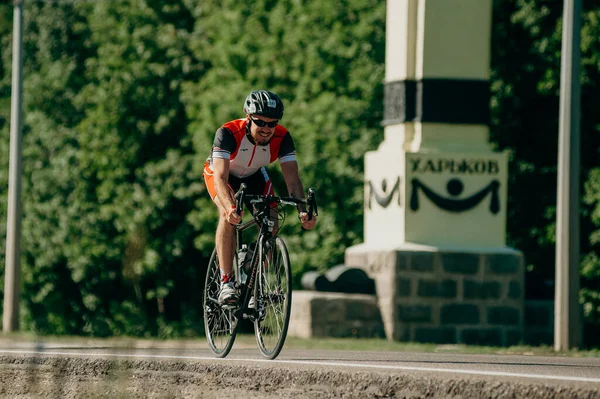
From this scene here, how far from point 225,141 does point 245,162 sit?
0.70ft

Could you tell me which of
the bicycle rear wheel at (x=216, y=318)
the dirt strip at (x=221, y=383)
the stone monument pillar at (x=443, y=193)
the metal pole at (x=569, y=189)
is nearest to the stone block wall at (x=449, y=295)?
the stone monument pillar at (x=443, y=193)

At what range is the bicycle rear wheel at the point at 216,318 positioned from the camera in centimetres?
917

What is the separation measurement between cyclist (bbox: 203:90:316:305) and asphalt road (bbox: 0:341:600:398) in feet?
2.48

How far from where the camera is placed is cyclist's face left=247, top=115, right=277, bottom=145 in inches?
340

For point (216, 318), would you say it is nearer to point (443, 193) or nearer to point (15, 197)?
point (443, 193)

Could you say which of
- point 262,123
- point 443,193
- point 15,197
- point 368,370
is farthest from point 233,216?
point 15,197

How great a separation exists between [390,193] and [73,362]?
9.51 metres

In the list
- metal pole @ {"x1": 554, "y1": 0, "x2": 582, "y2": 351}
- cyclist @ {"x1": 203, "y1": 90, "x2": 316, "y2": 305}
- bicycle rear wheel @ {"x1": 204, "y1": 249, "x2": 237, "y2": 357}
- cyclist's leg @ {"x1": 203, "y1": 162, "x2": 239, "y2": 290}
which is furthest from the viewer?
metal pole @ {"x1": 554, "y1": 0, "x2": 582, "y2": 351}

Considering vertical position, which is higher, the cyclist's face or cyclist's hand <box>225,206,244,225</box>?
the cyclist's face

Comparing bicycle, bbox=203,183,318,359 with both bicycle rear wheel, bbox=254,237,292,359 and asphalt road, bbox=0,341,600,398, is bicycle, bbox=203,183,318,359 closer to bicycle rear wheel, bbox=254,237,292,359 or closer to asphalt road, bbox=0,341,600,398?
bicycle rear wheel, bbox=254,237,292,359

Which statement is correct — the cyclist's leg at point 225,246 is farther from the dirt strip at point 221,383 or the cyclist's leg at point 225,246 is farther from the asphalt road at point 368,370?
the dirt strip at point 221,383

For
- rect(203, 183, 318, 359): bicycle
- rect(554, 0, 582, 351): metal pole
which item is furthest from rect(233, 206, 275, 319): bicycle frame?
rect(554, 0, 582, 351): metal pole

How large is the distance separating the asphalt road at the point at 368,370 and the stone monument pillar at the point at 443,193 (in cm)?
750

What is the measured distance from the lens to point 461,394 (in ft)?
22.1
